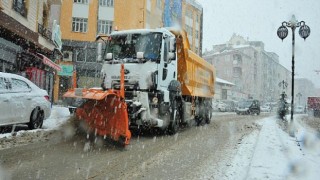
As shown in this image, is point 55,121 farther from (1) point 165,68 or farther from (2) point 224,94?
(2) point 224,94

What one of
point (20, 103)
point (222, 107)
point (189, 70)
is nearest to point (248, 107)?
point (222, 107)

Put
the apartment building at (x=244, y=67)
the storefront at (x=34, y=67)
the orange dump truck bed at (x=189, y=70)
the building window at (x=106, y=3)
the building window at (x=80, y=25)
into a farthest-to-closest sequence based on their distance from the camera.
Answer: the apartment building at (x=244, y=67)
the building window at (x=106, y=3)
the building window at (x=80, y=25)
the storefront at (x=34, y=67)
the orange dump truck bed at (x=189, y=70)

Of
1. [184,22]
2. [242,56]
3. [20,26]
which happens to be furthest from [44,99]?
[242,56]

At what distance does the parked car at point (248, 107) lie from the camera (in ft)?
122

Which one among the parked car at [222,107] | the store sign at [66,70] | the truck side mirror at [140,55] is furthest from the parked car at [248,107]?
the truck side mirror at [140,55]

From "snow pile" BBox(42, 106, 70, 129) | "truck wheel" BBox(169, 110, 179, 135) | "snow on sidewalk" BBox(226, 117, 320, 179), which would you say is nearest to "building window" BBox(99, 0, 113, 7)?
"snow pile" BBox(42, 106, 70, 129)

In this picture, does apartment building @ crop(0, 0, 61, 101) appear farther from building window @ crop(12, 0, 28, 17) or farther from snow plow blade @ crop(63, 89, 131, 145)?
snow plow blade @ crop(63, 89, 131, 145)

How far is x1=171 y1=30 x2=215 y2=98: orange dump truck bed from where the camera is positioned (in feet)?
40.1

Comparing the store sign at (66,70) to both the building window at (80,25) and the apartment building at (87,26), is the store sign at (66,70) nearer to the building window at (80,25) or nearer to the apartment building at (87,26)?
the apartment building at (87,26)

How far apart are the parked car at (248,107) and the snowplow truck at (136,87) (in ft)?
86.3

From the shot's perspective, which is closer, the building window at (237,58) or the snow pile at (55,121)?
the snow pile at (55,121)

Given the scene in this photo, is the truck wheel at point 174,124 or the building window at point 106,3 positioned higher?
the building window at point 106,3

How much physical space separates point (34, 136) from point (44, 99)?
86.1 inches

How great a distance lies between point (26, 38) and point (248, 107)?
83.6 feet
